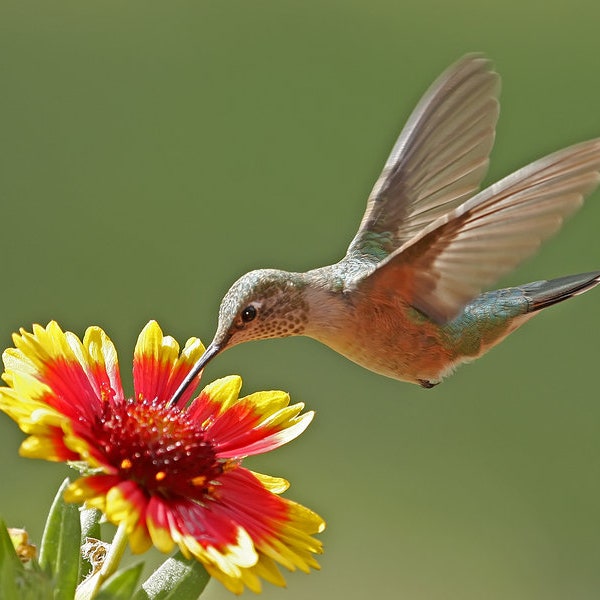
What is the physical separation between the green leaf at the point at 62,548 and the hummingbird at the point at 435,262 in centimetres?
31

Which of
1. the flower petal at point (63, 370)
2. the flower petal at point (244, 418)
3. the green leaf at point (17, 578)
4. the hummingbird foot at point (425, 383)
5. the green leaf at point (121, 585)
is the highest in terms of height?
the flower petal at point (63, 370)

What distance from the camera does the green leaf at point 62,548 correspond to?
0.92 m

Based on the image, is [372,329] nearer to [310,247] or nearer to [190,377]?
[190,377]

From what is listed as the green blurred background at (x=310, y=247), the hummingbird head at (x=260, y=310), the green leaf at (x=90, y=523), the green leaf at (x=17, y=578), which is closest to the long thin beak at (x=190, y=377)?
the hummingbird head at (x=260, y=310)

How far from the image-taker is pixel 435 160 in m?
1.67

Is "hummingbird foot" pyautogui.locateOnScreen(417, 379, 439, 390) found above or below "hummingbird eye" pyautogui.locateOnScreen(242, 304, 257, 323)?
below

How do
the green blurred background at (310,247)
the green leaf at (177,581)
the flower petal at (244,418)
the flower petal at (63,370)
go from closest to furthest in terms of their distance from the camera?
the green leaf at (177,581)
the flower petal at (63,370)
the flower petal at (244,418)
the green blurred background at (310,247)

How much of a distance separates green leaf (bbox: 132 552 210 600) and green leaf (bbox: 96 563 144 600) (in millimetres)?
58

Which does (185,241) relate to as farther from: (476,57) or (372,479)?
(476,57)

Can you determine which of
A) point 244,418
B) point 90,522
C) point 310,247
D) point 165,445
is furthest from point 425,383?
point 310,247

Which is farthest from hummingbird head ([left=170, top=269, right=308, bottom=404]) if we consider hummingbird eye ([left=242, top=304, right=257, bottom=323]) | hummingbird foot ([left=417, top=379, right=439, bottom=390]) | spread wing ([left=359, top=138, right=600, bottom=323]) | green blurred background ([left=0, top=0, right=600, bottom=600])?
green blurred background ([left=0, top=0, right=600, bottom=600])

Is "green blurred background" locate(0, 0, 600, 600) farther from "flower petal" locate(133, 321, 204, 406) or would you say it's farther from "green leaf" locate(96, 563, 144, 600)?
"green leaf" locate(96, 563, 144, 600)

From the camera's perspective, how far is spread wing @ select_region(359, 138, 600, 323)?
1239 millimetres

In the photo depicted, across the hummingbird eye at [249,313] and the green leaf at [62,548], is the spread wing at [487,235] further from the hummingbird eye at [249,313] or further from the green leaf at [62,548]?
the green leaf at [62,548]
